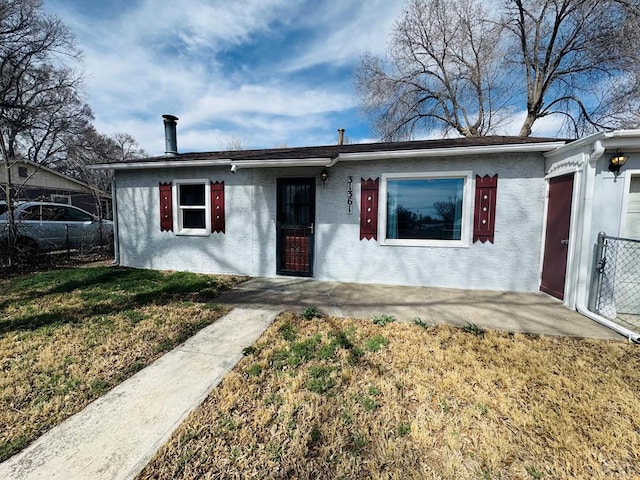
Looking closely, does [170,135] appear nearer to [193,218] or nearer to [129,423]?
[193,218]

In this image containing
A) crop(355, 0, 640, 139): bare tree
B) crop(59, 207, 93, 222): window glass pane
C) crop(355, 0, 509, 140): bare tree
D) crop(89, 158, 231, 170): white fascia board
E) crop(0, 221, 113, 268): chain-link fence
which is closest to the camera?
crop(89, 158, 231, 170): white fascia board

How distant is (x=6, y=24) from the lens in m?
12.9

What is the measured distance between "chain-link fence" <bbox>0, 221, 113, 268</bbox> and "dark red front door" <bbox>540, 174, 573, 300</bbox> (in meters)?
11.5

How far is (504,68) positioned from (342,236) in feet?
46.1

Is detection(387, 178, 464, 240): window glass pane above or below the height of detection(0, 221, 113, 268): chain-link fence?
above

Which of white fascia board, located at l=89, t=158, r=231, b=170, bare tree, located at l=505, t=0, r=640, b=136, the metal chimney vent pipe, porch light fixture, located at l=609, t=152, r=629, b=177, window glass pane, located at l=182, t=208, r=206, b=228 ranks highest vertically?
bare tree, located at l=505, t=0, r=640, b=136

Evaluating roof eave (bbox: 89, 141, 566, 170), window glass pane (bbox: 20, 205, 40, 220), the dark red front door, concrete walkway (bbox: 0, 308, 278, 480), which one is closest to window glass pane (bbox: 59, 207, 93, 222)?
window glass pane (bbox: 20, 205, 40, 220)

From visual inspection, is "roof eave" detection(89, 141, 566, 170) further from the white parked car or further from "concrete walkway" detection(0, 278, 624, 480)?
the white parked car

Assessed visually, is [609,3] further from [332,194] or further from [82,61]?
[82,61]

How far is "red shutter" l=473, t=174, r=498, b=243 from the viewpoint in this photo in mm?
5285

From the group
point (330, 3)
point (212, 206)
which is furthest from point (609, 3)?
point (212, 206)

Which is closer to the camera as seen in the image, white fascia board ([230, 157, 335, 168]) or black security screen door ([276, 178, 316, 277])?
white fascia board ([230, 157, 335, 168])

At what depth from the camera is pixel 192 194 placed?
6980 mm

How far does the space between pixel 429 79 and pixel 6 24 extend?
20.6m
